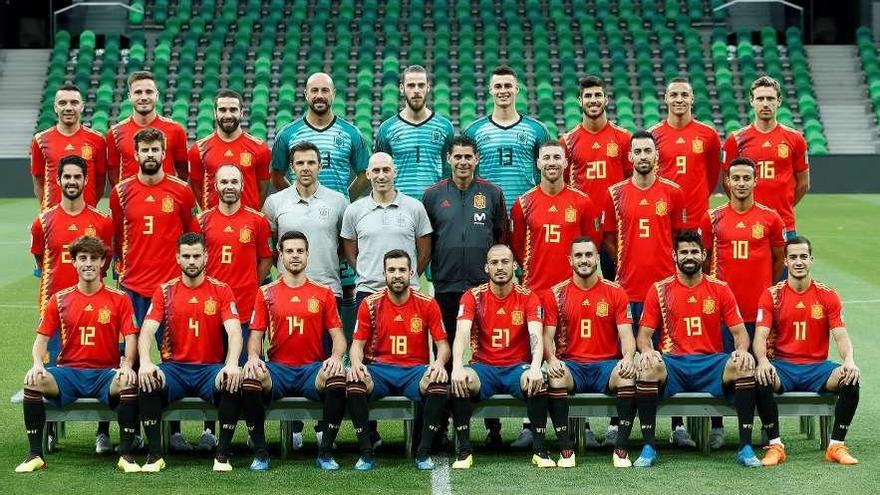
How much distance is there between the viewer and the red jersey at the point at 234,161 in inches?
388

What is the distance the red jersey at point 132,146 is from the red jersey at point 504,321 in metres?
2.45

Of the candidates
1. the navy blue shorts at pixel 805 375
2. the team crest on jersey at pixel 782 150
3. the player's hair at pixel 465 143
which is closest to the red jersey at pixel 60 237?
the player's hair at pixel 465 143

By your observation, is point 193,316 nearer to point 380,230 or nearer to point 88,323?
point 88,323

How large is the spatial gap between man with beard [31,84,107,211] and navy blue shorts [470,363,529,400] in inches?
117

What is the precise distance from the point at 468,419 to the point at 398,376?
0.48 metres

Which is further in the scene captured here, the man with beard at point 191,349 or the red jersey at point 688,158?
the red jersey at point 688,158

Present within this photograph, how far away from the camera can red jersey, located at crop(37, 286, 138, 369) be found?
863 cm

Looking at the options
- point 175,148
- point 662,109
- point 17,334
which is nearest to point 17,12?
point 662,109

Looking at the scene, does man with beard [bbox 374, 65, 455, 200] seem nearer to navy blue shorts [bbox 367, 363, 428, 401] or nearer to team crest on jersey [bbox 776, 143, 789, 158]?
navy blue shorts [bbox 367, 363, 428, 401]

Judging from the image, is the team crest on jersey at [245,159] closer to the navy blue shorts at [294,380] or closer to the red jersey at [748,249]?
the navy blue shorts at [294,380]

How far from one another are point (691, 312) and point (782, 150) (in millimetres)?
1733

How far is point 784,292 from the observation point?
881cm

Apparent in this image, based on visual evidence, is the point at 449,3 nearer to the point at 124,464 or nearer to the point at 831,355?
the point at 831,355

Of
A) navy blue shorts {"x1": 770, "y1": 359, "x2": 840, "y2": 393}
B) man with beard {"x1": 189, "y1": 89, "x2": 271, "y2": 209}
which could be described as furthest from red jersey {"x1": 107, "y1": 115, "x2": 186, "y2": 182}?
navy blue shorts {"x1": 770, "y1": 359, "x2": 840, "y2": 393}
